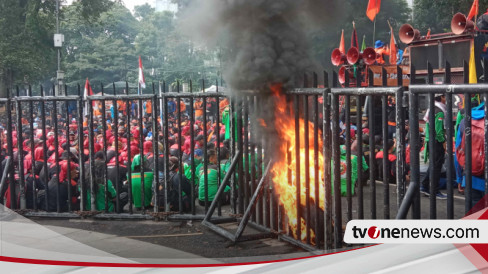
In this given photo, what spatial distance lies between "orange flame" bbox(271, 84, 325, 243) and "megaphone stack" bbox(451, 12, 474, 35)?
1182 centimetres

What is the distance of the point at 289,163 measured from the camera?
19.4ft

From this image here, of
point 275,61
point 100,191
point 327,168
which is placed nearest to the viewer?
point 327,168

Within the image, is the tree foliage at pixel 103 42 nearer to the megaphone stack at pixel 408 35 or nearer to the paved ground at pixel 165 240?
the paved ground at pixel 165 240

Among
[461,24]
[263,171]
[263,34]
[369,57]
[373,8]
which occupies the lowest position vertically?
[263,171]

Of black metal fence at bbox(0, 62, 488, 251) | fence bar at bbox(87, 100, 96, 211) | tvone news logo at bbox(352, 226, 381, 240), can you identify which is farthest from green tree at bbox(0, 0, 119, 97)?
tvone news logo at bbox(352, 226, 381, 240)

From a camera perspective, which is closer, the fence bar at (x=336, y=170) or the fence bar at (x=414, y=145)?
the fence bar at (x=414, y=145)

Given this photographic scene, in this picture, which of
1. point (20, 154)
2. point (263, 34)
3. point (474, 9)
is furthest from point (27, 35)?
point (263, 34)

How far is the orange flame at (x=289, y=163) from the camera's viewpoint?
18.7 ft

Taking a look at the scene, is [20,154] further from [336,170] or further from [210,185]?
[336,170]

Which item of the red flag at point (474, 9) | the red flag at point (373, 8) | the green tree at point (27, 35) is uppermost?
the green tree at point (27, 35)

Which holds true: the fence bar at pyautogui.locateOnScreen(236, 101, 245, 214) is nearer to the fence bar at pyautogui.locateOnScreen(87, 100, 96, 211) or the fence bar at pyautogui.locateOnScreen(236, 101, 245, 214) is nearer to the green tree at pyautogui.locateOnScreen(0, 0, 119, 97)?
the fence bar at pyautogui.locateOnScreen(87, 100, 96, 211)

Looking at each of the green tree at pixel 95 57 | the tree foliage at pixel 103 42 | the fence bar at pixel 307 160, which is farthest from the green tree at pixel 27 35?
the fence bar at pixel 307 160

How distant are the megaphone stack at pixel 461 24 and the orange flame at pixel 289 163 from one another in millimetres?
11818

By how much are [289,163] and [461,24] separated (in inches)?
482
